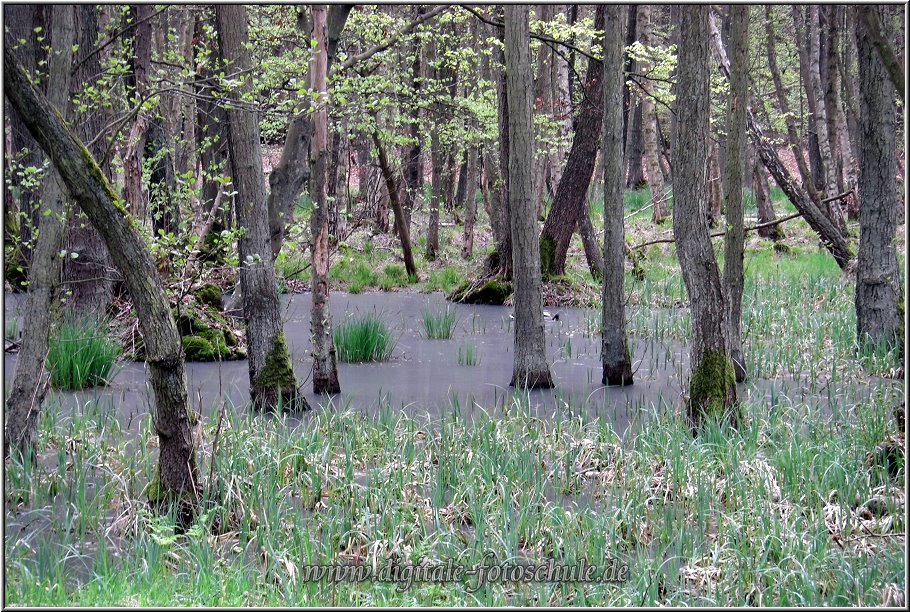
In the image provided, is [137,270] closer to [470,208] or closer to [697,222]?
[697,222]

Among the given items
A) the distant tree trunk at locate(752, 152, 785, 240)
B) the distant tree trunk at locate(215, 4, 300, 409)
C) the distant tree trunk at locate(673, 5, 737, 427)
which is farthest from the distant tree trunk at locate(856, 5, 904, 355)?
the distant tree trunk at locate(752, 152, 785, 240)

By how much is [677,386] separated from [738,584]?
425cm

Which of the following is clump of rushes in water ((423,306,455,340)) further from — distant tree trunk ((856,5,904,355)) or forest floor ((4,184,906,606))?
distant tree trunk ((856,5,904,355))

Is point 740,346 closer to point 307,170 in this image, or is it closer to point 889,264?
point 889,264

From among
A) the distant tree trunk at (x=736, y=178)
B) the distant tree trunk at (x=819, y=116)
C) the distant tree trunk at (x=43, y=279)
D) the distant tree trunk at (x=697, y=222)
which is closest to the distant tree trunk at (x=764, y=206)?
the distant tree trunk at (x=819, y=116)

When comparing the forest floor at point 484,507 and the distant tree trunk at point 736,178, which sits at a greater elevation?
the distant tree trunk at point 736,178

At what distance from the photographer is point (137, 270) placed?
4117 mm

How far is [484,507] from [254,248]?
3.60 meters

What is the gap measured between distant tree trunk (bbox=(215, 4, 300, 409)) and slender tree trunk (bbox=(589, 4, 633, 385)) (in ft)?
9.69

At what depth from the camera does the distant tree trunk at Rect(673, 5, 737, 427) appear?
6.17 m

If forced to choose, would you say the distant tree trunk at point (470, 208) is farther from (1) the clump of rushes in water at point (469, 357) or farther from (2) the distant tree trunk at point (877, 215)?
(2) the distant tree trunk at point (877, 215)

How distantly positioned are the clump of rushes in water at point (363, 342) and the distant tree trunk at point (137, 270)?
4.25 meters

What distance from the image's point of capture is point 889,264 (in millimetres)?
7988

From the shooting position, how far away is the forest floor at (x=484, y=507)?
144 inches
